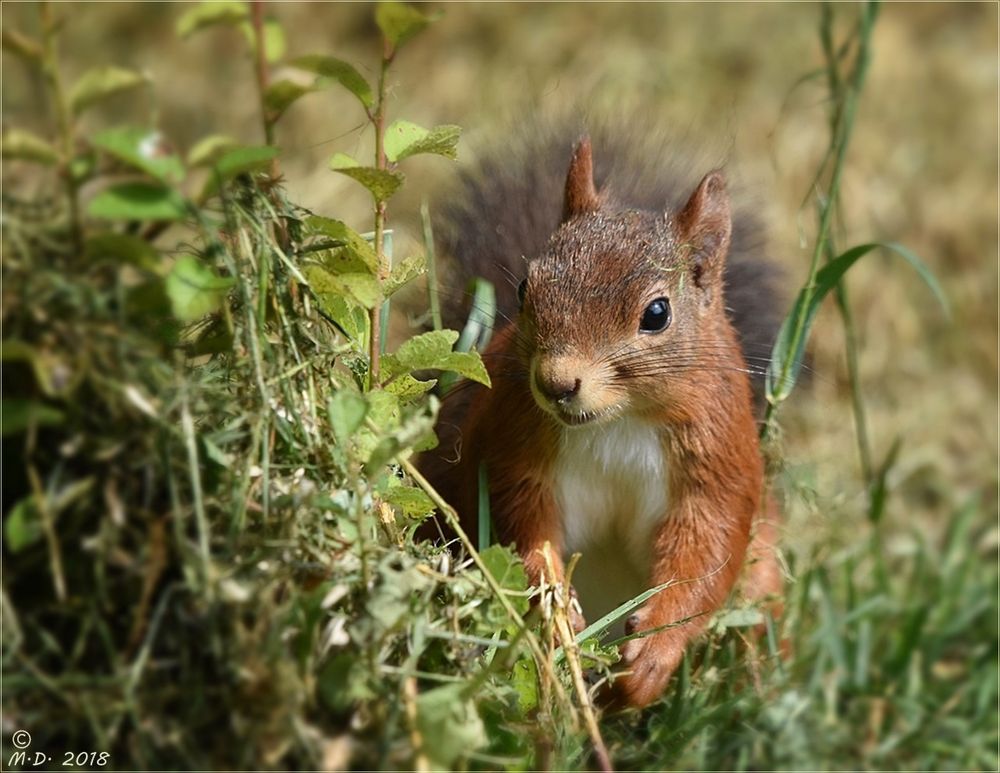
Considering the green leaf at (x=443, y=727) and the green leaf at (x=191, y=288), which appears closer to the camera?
the green leaf at (x=191, y=288)

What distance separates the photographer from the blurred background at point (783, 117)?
393cm

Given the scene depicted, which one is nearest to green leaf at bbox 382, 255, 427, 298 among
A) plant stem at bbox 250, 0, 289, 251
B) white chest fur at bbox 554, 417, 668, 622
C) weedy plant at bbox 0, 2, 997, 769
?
weedy plant at bbox 0, 2, 997, 769

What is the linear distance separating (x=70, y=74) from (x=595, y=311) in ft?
10.3

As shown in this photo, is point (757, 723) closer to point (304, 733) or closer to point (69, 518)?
point (304, 733)

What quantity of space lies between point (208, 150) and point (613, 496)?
1.15 metres

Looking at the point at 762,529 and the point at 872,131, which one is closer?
the point at 762,529

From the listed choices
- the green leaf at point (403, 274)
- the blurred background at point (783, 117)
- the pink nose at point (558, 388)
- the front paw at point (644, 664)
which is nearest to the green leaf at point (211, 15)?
the green leaf at point (403, 274)

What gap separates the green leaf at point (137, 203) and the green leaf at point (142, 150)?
18mm

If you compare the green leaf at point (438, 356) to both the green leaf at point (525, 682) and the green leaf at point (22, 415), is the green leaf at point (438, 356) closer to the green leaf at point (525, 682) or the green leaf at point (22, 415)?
the green leaf at point (525, 682)

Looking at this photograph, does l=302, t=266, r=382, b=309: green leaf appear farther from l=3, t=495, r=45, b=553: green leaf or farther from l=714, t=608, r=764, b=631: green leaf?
l=714, t=608, r=764, b=631: green leaf

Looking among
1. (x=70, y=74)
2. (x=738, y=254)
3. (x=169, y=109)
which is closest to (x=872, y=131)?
(x=738, y=254)

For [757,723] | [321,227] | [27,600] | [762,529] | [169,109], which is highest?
[169,109]

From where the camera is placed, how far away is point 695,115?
490 centimetres

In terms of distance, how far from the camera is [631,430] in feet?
7.80
